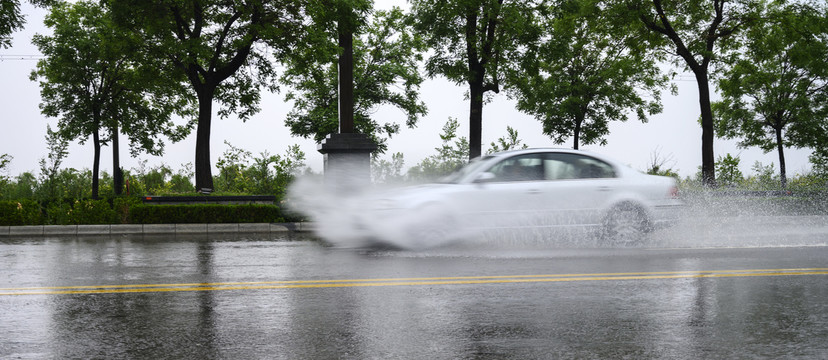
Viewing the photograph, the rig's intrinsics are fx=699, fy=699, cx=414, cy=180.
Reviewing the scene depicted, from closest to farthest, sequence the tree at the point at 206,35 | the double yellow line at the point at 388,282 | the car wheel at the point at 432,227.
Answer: the double yellow line at the point at 388,282 < the car wheel at the point at 432,227 < the tree at the point at 206,35

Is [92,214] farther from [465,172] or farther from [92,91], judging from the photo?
[92,91]

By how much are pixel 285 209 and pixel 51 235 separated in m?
5.05

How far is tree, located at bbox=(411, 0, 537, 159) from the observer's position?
2459 cm

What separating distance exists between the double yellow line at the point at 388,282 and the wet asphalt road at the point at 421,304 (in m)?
0.03

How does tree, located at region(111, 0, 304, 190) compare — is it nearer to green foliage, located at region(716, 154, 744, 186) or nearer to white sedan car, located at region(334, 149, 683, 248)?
white sedan car, located at region(334, 149, 683, 248)

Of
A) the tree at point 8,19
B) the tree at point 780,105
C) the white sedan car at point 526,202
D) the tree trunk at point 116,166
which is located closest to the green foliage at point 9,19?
the tree at point 8,19

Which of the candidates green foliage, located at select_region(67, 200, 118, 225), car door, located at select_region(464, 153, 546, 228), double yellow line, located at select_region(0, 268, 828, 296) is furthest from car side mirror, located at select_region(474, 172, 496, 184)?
green foliage, located at select_region(67, 200, 118, 225)

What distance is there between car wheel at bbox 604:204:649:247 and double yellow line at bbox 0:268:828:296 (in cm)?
272

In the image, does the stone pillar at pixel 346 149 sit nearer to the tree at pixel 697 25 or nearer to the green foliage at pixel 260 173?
the green foliage at pixel 260 173

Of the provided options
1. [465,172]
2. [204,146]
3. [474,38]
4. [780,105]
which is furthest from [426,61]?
[780,105]

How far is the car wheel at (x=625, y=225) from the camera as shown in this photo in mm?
10922

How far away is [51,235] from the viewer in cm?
1457

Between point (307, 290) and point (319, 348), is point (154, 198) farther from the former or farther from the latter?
point (319, 348)

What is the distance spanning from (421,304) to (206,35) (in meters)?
22.4
